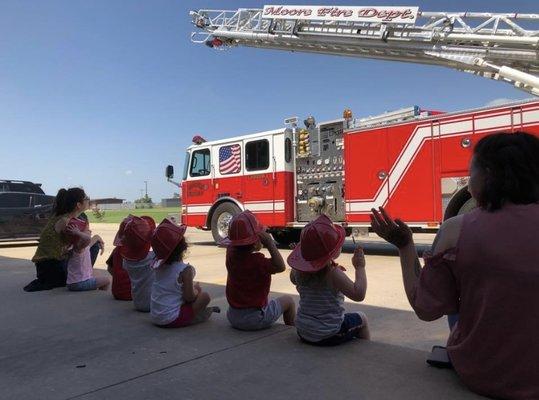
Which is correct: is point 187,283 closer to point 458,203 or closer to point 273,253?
point 273,253

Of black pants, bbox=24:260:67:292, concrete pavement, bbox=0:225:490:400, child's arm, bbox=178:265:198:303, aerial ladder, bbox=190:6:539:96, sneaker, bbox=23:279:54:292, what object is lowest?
concrete pavement, bbox=0:225:490:400

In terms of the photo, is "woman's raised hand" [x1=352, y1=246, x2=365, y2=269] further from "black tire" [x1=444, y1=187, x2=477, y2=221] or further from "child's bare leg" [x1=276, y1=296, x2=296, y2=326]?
"black tire" [x1=444, y1=187, x2=477, y2=221]

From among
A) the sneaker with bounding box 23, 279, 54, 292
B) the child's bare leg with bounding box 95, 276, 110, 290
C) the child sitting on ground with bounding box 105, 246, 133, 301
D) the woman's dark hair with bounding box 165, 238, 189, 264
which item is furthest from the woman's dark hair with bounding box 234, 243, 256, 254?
the sneaker with bounding box 23, 279, 54, 292

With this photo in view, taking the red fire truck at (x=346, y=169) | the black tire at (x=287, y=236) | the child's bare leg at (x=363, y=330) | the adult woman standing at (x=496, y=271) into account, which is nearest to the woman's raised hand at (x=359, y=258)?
the child's bare leg at (x=363, y=330)

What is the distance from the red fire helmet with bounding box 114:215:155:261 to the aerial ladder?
22.7ft

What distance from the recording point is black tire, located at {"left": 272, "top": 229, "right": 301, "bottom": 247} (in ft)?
41.9

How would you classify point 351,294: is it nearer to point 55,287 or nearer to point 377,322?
point 377,322

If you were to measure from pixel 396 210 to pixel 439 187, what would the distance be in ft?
3.24

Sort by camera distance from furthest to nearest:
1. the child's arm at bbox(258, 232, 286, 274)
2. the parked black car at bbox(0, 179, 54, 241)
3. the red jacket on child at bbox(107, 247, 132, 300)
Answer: the parked black car at bbox(0, 179, 54, 241) < the red jacket on child at bbox(107, 247, 132, 300) < the child's arm at bbox(258, 232, 286, 274)

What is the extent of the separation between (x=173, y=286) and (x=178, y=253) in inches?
10.6

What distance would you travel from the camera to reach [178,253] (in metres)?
4.23

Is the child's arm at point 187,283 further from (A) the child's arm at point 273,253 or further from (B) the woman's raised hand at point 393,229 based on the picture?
(B) the woman's raised hand at point 393,229

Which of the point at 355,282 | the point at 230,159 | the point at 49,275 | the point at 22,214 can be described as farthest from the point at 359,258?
the point at 22,214

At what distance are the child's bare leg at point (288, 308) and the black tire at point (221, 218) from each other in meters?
8.40
